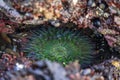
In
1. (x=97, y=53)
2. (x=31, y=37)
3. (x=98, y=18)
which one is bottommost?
(x=97, y=53)

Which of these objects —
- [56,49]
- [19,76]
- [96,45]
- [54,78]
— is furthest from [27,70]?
[96,45]

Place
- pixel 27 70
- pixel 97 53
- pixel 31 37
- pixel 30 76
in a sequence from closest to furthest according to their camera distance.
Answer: pixel 30 76 < pixel 27 70 < pixel 31 37 < pixel 97 53

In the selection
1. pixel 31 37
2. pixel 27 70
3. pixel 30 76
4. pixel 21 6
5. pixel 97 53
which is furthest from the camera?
pixel 97 53

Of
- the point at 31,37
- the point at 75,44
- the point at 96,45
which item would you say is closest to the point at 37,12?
the point at 31,37

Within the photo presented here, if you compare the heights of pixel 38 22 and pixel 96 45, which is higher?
pixel 38 22

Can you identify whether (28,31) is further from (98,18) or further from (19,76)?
(19,76)

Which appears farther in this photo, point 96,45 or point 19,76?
point 96,45

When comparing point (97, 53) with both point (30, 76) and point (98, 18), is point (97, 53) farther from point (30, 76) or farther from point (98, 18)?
point (30, 76)
